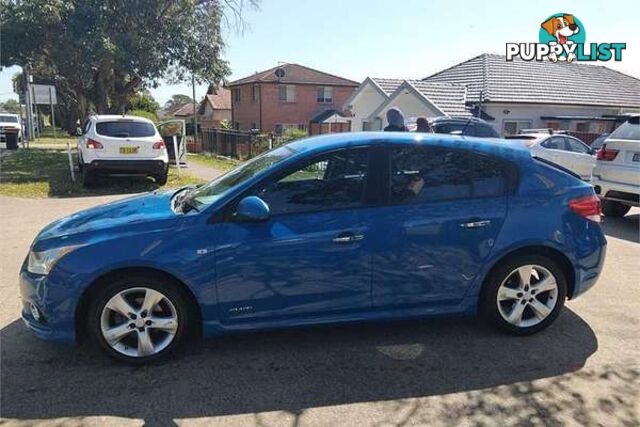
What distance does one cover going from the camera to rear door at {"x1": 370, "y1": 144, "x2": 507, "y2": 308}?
3.59m

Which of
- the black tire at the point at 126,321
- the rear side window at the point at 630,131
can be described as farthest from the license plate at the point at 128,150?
the rear side window at the point at 630,131

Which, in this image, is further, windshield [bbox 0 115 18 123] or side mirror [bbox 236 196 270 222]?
windshield [bbox 0 115 18 123]

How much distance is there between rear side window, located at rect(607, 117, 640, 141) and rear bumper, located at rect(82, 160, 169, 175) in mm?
9332

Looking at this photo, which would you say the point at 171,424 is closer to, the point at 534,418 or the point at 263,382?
the point at 263,382

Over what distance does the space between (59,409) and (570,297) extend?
3.80m

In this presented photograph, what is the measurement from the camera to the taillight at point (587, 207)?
391 cm

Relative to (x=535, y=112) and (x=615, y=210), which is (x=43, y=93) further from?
(x=615, y=210)

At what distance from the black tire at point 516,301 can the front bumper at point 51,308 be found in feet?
9.85

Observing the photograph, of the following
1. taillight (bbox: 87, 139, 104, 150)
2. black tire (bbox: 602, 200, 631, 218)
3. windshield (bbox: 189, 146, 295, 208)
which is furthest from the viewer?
taillight (bbox: 87, 139, 104, 150)

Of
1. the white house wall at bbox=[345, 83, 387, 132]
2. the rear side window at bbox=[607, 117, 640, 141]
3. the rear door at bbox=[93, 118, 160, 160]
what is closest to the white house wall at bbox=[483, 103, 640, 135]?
the white house wall at bbox=[345, 83, 387, 132]

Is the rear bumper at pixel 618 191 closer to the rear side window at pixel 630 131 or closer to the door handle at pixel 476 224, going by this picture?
the rear side window at pixel 630 131

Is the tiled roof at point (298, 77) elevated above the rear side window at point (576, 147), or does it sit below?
above

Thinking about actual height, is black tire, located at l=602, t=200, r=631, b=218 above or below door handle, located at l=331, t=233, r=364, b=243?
below

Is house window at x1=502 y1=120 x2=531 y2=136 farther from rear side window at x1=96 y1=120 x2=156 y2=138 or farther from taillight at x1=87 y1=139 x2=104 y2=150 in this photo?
taillight at x1=87 y1=139 x2=104 y2=150
